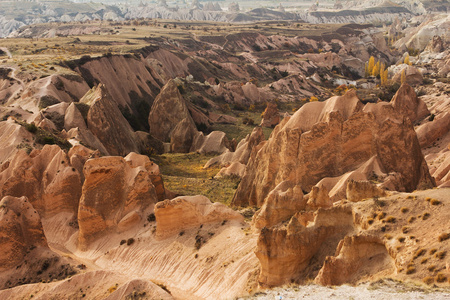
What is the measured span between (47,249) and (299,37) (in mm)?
176326

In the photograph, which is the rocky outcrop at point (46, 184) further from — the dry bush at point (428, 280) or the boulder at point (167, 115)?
the boulder at point (167, 115)

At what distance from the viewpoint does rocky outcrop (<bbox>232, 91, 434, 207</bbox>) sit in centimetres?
3206

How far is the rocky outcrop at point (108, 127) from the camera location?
174ft

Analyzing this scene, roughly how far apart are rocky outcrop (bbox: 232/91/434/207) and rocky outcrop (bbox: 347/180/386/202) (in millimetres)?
8163

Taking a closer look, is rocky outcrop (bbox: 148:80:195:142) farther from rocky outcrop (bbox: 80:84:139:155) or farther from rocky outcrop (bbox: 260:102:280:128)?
rocky outcrop (bbox: 260:102:280:128)

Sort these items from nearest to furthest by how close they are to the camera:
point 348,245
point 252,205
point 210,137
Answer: point 348,245 → point 252,205 → point 210,137

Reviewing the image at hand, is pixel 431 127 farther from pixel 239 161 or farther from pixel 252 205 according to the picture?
pixel 252 205

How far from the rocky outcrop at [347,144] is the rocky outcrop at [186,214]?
644cm

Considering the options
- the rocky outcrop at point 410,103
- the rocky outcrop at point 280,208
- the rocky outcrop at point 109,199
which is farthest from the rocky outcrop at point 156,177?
the rocky outcrop at point 410,103

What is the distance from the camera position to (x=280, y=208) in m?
25.1

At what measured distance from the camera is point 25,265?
27312 millimetres

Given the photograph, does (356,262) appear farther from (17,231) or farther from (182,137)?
(182,137)

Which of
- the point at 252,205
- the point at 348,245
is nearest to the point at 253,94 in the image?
the point at 252,205

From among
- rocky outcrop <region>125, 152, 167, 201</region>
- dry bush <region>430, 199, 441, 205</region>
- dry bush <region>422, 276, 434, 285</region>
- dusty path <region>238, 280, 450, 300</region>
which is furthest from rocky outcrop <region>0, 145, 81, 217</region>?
dry bush <region>422, 276, 434, 285</region>
